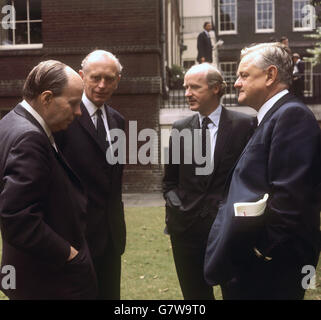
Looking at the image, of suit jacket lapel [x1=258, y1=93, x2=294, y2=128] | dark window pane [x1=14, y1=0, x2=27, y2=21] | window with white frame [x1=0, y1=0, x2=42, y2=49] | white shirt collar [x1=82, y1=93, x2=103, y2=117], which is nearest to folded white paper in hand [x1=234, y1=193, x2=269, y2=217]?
suit jacket lapel [x1=258, y1=93, x2=294, y2=128]

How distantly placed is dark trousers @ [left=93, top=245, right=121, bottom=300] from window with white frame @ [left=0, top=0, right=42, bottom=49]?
1256 cm

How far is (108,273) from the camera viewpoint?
344cm

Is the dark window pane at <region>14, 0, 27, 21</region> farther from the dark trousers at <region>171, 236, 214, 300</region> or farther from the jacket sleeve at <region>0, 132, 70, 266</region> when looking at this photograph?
the jacket sleeve at <region>0, 132, 70, 266</region>

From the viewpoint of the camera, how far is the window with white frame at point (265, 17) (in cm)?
3056

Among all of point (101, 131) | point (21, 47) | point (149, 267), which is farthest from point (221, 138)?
point (21, 47)

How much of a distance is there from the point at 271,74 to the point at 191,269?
1.62 m

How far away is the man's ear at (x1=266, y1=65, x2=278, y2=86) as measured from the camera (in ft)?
8.61

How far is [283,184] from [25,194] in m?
1.24

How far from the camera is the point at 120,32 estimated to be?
13.8 metres

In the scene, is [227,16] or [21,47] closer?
[21,47]

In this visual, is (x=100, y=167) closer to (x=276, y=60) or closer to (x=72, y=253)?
(x=72, y=253)

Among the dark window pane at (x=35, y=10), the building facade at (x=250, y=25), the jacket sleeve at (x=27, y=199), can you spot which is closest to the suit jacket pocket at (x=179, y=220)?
the jacket sleeve at (x=27, y=199)

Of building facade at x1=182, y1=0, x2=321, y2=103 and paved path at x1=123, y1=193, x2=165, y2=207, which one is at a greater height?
building facade at x1=182, y1=0, x2=321, y2=103

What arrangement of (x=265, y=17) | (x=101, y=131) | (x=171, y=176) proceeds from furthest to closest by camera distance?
(x=265, y=17) < (x=171, y=176) < (x=101, y=131)
